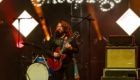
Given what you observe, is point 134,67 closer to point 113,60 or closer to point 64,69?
point 113,60

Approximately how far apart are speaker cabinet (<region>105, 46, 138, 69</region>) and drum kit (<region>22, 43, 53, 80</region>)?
4.67ft

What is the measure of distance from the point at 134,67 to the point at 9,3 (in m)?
3.51

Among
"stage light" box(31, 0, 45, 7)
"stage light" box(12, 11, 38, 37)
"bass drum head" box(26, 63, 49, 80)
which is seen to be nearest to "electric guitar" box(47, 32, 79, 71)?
"bass drum head" box(26, 63, 49, 80)

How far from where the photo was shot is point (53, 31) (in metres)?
5.33

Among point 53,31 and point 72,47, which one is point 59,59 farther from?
point 53,31

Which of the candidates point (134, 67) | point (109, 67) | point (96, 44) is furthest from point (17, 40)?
point (134, 67)

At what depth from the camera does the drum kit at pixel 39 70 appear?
4766 mm

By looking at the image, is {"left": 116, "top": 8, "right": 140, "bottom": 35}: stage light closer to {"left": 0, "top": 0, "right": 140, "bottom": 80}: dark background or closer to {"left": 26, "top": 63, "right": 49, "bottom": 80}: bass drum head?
{"left": 0, "top": 0, "right": 140, "bottom": 80}: dark background

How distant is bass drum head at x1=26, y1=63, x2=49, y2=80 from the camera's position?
15.7 feet

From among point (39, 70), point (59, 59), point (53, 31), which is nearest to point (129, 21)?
point (53, 31)

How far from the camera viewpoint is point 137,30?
5.14 metres

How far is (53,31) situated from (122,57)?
1975 millimetres

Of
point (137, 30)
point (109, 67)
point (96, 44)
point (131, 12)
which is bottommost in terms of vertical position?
point (109, 67)

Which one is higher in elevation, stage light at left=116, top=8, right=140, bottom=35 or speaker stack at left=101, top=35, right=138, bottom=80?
stage light at left=116, top=8, right=140, bottom=35
